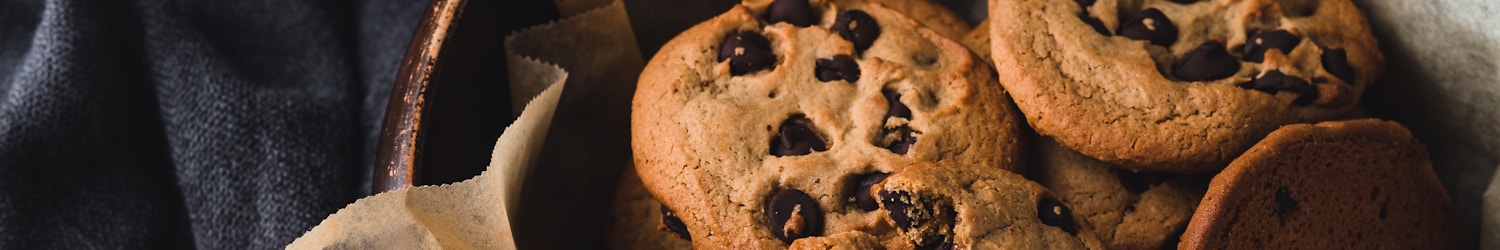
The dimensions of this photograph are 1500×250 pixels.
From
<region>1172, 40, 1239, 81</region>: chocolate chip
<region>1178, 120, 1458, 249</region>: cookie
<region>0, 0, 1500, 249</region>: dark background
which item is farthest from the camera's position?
<region>0, 0, 1500, 249</region>: dark background

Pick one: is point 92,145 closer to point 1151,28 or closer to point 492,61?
point 492,61

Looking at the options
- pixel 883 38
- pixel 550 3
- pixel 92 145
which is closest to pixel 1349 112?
pixel 883 38

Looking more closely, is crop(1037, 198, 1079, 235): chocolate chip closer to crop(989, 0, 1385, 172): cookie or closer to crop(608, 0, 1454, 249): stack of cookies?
crop(608, 0, 1454, 249): stack of cookies

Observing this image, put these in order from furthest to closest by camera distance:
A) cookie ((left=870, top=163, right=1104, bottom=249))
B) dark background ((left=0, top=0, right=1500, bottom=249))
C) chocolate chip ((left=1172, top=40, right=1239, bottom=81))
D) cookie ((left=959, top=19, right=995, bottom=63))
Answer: dark background ((left=0, top=0, right=1500, bottom=249)) < cookie ((left=959, top=19, right=995, bottom=63)) < chocolate chip ((left=1172, top=40, right=1239, bottom=81)) < cookie ((left=870, top=163, right=1104, bottom=249))

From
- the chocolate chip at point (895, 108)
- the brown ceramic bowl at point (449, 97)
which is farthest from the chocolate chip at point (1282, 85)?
the brown ceramic bowl at point (449, 97)

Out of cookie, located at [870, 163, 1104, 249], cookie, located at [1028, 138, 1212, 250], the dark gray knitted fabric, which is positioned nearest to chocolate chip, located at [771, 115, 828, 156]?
cookie, located at [870, 163, 1104, 249]

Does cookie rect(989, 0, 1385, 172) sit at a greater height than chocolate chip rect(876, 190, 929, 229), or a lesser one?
lesser
